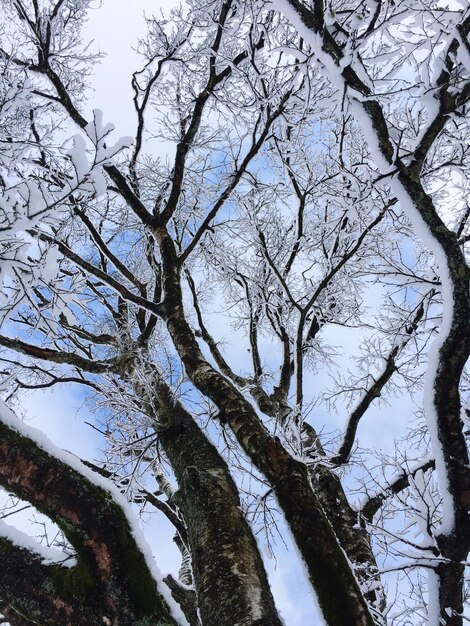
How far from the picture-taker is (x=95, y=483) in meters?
2.28

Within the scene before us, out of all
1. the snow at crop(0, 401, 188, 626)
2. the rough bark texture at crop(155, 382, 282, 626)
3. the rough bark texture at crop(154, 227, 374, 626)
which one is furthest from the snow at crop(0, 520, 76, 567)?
the rough bark texture at crop(154, 227, 374, 626)

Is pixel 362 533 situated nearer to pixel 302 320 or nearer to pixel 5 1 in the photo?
pixel 302 320

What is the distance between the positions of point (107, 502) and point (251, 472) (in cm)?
99

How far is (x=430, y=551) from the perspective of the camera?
112 inches

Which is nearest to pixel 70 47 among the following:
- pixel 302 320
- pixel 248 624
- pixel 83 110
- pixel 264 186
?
pixel 83 110

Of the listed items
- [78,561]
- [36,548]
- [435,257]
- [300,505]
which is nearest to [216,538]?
[300,505]

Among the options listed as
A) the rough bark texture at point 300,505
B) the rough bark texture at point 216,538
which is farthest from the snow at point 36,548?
the rough bark texture at point 300,505

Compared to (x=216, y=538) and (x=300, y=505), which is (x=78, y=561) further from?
(x=300, y=505)

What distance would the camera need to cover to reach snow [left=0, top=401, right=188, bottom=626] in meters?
2.21

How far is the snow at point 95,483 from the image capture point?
87.2 inches

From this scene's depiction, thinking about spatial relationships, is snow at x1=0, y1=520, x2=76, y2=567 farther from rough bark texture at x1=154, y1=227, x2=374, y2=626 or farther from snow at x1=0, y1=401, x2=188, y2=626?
rough bark texture at x1=154, y1=227, x2=374, y2=626

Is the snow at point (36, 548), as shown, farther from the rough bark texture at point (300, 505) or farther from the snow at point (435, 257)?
the snow at point (435, 257)

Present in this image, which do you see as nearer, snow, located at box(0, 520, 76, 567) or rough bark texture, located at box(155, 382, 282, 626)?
rough bark texture, located at box(155, 382, 282, 626)

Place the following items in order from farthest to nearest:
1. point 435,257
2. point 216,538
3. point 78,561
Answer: point 435,257 → point 216,538 → point 78,561
